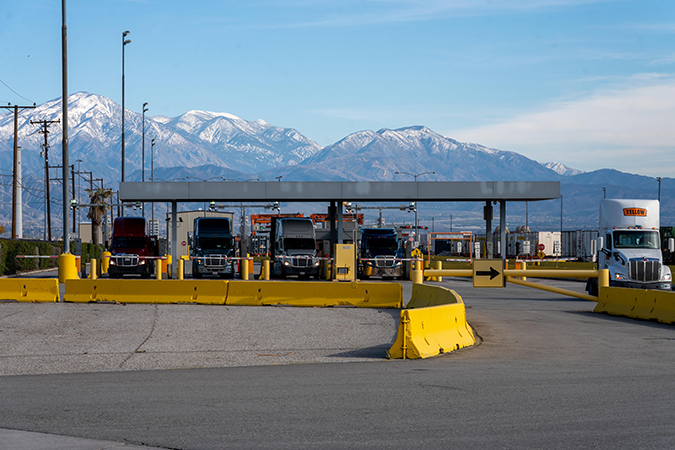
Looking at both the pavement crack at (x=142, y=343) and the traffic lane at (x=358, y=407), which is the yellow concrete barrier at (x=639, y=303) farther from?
the pavement crack at (x=142, y=343)

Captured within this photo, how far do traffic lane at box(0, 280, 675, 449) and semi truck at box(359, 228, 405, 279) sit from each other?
24.7 meters

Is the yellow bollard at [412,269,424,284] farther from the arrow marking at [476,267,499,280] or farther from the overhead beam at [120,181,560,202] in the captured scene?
the overhead beam at [120,181,560,202]

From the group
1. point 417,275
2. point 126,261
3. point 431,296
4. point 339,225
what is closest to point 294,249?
point 339,225

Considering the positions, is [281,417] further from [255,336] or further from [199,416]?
[255,336]

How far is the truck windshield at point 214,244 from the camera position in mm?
37188

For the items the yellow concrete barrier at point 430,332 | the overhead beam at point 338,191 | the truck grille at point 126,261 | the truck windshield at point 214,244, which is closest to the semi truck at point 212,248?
the truck windshield at point 214,244

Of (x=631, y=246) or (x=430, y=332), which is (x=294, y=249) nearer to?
(x=631, y=246)

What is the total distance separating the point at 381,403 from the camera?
26.2 ft

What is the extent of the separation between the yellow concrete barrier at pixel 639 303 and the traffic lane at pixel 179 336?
5.65m

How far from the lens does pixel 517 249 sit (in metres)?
81.5

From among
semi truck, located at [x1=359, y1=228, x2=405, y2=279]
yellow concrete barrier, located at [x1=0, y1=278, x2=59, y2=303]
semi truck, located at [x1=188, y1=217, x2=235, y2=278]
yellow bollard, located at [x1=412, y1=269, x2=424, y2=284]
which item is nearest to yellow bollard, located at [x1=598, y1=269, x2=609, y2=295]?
yellow bollard, located at [x1=412, y1=269, x2=424, y2=284]

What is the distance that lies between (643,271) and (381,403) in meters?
19.6

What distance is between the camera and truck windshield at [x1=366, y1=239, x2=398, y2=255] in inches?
1513

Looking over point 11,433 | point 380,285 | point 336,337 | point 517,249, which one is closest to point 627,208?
point 380,285
